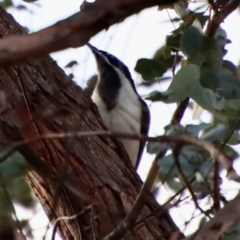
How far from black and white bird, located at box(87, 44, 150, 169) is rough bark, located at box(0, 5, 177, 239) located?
24.1 inches

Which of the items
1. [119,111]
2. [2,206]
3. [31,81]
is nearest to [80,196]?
[31,81]

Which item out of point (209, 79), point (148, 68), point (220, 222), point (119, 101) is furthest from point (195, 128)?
point (119, 101)

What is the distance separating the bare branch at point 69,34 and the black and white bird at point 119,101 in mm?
1737

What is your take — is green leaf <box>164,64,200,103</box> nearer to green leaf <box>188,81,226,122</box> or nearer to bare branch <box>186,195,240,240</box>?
green leaf <box>188,81,226,122</box>

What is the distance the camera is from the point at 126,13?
770mm

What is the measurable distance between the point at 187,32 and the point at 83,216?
54 cm

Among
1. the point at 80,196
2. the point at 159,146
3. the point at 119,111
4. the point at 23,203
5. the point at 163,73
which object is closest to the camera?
the point at 159,146

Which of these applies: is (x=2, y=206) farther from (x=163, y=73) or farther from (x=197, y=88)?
(x=163, y=73)

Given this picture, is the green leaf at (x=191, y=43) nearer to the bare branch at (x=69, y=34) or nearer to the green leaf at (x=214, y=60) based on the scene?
the green leaf at (x=214, y=60)

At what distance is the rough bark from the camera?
5.87 ft

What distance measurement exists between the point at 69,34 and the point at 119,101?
2.04 meters

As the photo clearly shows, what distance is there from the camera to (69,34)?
78 centimetres

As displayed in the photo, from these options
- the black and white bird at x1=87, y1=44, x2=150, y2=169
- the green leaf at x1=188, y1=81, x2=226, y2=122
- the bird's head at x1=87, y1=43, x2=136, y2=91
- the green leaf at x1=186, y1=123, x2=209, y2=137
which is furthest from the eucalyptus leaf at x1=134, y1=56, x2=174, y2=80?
the bird's head at x1=87, y1=43, x2=136, y2=91

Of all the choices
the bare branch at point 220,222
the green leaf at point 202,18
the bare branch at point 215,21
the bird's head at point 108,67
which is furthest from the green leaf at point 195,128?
the bird's head at point 108,67
